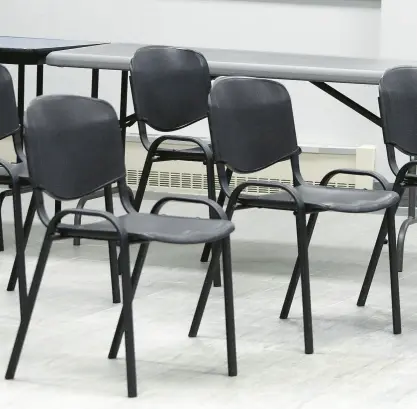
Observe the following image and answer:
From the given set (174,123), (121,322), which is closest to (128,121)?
(174,123)

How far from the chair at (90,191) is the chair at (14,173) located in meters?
0.47

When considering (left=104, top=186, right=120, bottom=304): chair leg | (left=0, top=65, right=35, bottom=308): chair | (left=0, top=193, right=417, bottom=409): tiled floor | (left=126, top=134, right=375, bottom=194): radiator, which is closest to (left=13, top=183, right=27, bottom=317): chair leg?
(left=0, top=65, right=35, bottom=308): chair

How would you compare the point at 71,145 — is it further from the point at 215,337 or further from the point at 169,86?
the point at 169,86

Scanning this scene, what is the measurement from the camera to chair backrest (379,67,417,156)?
4.32 m

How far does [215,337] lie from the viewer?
387cm

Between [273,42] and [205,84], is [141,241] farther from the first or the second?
[273,42]

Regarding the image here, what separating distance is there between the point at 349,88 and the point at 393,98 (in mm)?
2087

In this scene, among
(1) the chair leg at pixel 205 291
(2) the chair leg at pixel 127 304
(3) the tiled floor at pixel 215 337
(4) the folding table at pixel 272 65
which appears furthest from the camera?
(4) the folding table at pixel 272 65

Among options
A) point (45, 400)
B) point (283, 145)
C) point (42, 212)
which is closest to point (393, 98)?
point (283, 145)

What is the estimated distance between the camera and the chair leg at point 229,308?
11.4 ft

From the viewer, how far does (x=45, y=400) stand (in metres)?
3.25

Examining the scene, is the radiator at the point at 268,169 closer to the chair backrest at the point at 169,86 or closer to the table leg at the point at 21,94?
the table leg at the point at 21,94

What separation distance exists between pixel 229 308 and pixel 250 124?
30.9 inches

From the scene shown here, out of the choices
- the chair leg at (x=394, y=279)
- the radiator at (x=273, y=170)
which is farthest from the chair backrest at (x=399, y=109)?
the radiator at (x=273, y=170)
